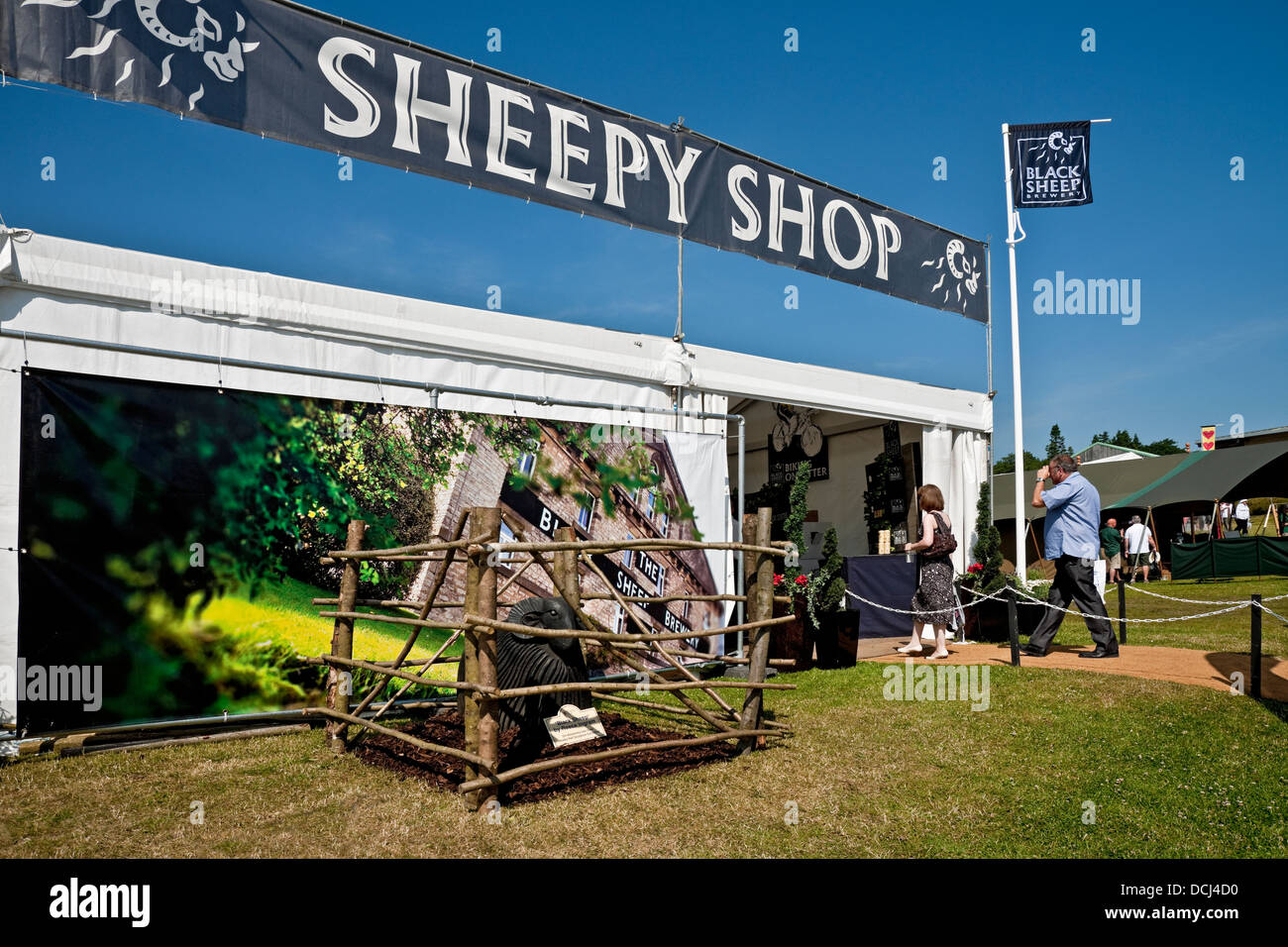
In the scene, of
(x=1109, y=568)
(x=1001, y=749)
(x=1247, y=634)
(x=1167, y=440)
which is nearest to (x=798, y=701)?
(x=1001, y=749)

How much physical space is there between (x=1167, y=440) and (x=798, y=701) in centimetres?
10355

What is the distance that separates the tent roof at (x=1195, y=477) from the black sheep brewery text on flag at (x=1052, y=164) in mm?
9866

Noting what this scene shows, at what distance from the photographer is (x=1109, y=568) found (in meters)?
22.0

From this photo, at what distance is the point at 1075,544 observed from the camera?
8.09m

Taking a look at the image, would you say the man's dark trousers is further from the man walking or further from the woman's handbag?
the woman's handbag

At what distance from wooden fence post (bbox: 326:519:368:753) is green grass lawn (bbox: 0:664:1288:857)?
32cm

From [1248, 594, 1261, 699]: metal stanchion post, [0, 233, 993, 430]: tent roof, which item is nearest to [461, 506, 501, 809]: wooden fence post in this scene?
[0, 233, 993, 430]: tent roof

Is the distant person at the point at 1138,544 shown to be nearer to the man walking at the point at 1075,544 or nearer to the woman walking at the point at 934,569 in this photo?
the man walking at the point at 1075,544

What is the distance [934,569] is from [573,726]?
199 inches

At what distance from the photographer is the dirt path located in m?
7.00

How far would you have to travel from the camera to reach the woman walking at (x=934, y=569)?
8.69 meters

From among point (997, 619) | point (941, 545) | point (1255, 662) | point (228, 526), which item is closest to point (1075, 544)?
point (941, 545)
